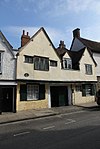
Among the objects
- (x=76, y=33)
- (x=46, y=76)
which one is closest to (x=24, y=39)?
(x=46, y=76)

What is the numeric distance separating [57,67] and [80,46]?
9.63m

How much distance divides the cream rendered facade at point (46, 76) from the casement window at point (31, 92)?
313 mm

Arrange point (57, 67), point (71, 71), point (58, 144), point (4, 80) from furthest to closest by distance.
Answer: point (71, 71) → point (57, 67) → point (4, 80) → point (58, 144)

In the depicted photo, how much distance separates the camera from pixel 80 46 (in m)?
30.3

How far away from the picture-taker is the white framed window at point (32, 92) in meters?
19.5

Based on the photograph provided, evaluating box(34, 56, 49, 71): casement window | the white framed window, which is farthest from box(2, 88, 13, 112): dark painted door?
box(34, 56, 49, 71): casement window

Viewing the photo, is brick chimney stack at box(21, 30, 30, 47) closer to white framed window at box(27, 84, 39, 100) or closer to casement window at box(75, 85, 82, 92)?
white framed window at box(27, 84, 39, 100)

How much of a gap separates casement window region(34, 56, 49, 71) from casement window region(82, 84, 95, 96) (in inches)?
260

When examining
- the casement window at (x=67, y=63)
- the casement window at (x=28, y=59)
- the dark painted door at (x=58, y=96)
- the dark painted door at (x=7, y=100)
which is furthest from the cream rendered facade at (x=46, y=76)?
the dark painted door at (x=7, y=100)

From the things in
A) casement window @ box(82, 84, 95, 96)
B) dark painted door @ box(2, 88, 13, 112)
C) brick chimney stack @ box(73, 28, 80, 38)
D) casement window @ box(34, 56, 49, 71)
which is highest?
brick chimney stack @ box(73, 28, 80, 38)

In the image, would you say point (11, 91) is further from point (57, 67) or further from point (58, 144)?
point (58, 144)

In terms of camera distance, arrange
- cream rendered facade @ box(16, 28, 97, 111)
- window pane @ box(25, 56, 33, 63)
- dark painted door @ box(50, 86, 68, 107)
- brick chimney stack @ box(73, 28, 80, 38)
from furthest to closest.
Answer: brick chimney stack @ box(73, 28, 80, 38)
dark painted door @ box(50, 86, 68, 107)
window pane @ box(25, 56, 33, 63)
cream rendered facade @ box(16, 28, 97, 111)

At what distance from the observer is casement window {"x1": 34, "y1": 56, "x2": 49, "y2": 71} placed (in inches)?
793

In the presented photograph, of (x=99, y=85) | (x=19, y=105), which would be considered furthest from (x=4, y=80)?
(x=99, y=85)
